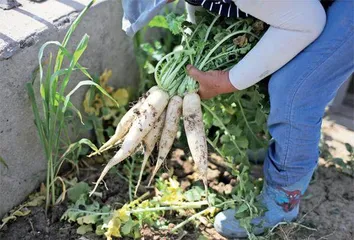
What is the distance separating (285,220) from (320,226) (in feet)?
0.48

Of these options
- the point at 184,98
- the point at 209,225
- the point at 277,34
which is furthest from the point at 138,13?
the point at 209,225

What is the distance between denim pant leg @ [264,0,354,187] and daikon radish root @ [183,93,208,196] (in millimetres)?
206

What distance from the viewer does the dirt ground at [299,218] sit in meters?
1.82

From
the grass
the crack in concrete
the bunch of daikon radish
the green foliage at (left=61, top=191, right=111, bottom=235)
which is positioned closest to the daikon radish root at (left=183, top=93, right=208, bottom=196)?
the bunch of daikon radish

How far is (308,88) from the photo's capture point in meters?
1.60

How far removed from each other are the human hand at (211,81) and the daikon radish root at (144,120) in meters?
0.11

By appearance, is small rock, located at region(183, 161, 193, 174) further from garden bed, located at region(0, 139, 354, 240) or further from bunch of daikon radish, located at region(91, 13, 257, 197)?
bunch of daikon radish, located at region(91, 13, 257, 197)

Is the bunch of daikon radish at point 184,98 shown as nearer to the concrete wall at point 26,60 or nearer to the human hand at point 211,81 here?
the human hand at point 211,81

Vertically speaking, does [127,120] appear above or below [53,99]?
below

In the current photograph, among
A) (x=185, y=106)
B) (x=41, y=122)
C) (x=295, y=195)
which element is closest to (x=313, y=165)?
(x=295, y=195)

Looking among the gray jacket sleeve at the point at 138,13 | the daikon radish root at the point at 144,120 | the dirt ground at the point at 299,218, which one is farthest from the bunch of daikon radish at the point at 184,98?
the dirt ground at the point at 299,218

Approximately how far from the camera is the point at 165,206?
1917 millimetres

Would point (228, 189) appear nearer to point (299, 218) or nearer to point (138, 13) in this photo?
point (299, 218)

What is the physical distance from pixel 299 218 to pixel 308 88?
53 cm
